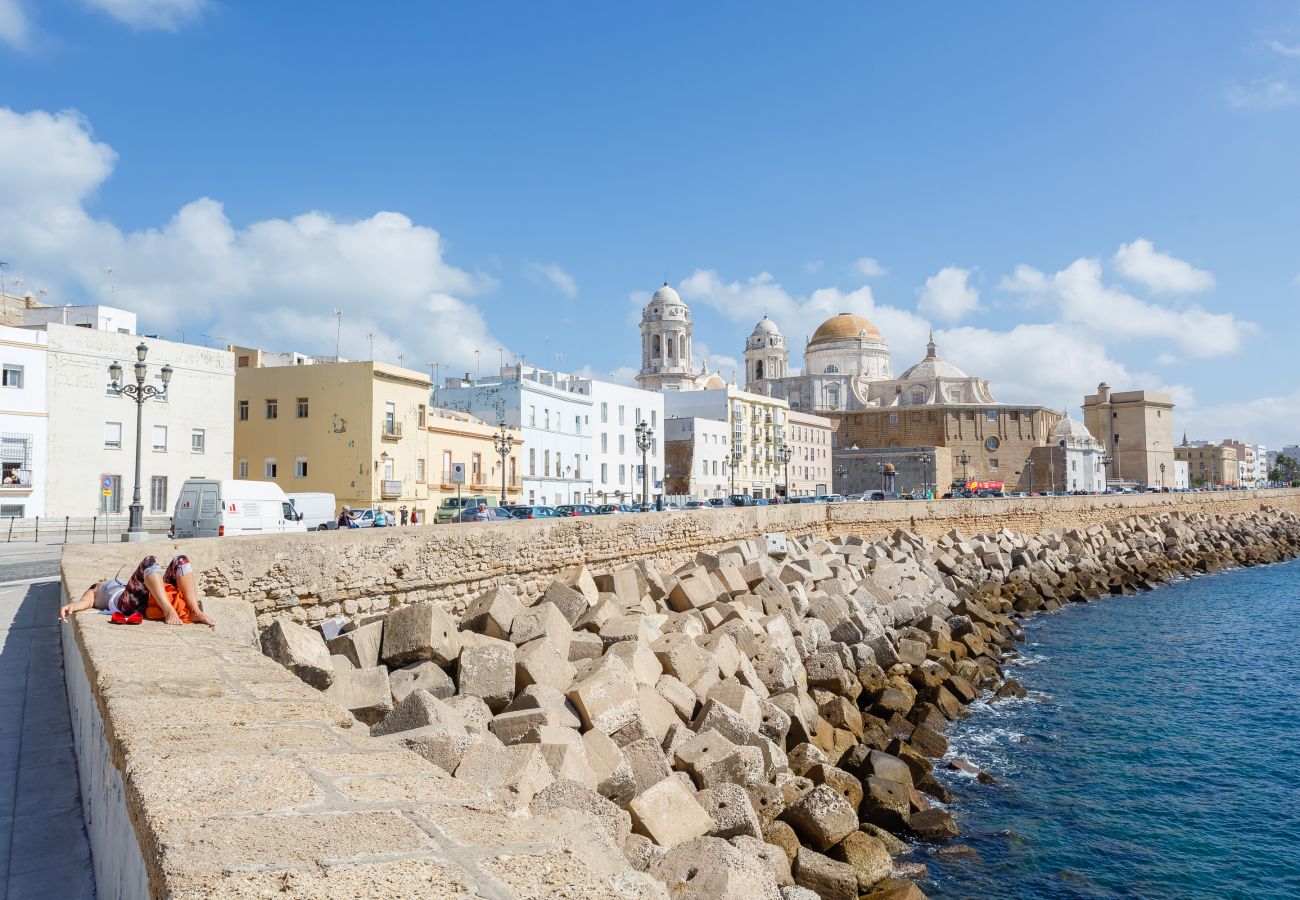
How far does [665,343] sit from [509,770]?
71969mm

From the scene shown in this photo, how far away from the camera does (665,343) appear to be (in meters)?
77.1

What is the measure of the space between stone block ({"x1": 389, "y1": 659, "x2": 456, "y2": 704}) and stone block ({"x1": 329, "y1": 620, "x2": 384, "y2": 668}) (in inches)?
18.5

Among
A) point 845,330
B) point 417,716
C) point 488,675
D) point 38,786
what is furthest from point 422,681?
point 845,330

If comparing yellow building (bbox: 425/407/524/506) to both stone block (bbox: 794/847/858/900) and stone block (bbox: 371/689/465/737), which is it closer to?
stone block (bbox: 371/689/465/737)

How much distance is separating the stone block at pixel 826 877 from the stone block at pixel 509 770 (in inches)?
91.8

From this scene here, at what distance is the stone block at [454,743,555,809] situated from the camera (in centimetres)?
594

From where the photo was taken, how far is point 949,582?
24328 mm

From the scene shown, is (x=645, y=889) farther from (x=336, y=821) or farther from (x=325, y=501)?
(x=325, y=501)

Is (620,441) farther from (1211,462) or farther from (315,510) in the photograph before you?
(1211,462)

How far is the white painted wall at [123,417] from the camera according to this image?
25328 millimetres

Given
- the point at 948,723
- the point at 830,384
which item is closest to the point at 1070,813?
the point at 948,723

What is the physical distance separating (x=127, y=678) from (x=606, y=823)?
323cm

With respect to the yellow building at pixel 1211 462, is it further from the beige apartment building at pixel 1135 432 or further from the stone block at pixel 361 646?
the stone block at pixel 361 646

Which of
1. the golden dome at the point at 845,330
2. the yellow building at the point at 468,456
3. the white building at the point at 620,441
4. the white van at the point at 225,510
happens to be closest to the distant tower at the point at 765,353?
the golden dome at the point at 845,330
